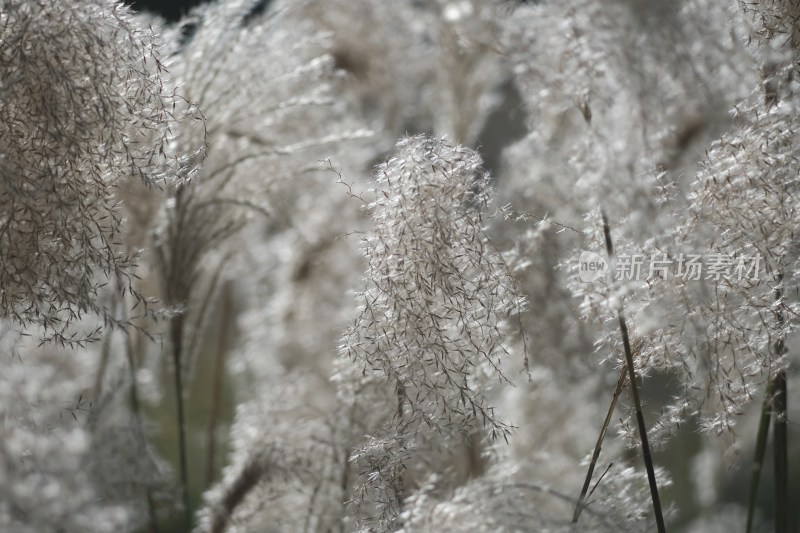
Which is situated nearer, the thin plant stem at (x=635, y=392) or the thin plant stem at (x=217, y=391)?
the thin plant stem at (x=635, y=392)

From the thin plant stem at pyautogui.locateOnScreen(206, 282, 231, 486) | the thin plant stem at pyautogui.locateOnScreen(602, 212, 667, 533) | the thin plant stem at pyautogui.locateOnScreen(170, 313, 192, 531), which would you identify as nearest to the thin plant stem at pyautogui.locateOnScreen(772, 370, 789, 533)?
the thin plant stem at pyautogui.locateOnScreen(602, 212, 667, 533)

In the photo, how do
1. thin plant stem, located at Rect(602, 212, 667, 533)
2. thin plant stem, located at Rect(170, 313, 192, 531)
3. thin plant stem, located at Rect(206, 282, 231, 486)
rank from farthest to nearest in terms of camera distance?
thin plant stem, located at Rect(206, 282, 231, 486)
thin plant stem, located at Rect(170, 313, 192, 531)
thin plant stem, located at Rect(602, 212, 667, 533)

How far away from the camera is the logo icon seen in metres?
0.80

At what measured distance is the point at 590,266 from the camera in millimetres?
813

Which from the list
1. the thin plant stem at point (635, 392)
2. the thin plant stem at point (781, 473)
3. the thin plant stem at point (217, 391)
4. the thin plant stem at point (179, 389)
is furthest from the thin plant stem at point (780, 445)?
the thin plant stem at point (217, 391)

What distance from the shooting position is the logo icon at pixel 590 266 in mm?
798

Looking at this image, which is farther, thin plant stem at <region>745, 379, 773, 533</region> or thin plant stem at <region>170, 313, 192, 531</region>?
thin plant stem at <region>170, 313, 192, 531</region>

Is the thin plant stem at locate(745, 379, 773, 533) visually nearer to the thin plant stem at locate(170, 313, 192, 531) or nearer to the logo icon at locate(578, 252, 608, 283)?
the logo icon at locate(578, 252, 608, 283)

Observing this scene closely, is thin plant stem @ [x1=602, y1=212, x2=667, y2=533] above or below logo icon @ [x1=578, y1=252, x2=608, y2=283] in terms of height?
below

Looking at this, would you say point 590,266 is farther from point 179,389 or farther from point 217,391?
point 217,391

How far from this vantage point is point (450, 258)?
2.31 feet

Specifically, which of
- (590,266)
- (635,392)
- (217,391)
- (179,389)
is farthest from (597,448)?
(217,391)

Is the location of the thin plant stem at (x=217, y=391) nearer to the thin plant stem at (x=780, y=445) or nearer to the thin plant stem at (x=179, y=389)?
the thin plant stem at (x=179, y=389)

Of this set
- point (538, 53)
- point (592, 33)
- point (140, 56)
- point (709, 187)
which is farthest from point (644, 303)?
point (140, 56)
